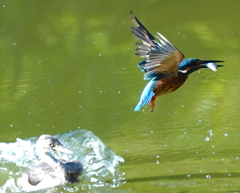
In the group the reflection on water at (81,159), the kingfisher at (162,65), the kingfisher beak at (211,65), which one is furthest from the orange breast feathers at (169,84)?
the reflection on water at (81,159)

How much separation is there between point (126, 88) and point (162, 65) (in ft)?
7.09

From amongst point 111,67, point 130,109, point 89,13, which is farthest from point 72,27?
point 130,109

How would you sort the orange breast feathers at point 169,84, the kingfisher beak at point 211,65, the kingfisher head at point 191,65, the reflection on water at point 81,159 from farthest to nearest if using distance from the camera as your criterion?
1. the reflection on water at point 81,159
2. the orange breast feathers at point 169,84
3. the kingfisher head at point 191,65
4. the kingfisher beak at point 211,65

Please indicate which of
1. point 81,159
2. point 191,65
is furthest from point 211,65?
point 81,159

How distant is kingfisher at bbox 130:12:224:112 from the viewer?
4277 millimetres

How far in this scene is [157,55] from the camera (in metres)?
4.32

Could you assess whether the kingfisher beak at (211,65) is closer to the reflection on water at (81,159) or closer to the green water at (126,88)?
the green water at (126,88)

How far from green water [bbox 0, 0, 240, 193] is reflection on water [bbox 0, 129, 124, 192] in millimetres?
A: 104

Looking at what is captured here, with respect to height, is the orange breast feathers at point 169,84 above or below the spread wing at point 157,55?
below

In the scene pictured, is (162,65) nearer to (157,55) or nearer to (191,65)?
(157,55)

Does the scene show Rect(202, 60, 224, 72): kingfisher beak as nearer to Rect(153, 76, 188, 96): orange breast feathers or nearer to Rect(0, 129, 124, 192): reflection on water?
Rect(153, 76, 188, 96): orange breast feathers

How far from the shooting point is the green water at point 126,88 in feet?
16.1

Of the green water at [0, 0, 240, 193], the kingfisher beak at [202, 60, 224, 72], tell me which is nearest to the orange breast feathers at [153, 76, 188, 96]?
the kingfisher beak at [202, 60, 224, 72]

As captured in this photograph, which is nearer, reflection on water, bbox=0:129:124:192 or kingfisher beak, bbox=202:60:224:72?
kingfisher beak, bbox=202:60:224:72
